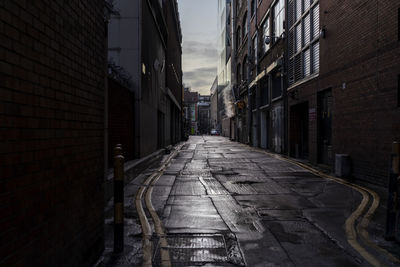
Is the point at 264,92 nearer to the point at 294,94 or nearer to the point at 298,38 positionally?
the point at 294,94

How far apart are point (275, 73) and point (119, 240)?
59.2 ft

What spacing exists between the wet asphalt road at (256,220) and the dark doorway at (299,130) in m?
7.01

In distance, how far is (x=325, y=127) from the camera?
12117 millimetres

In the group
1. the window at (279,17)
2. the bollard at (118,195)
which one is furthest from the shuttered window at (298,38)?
the bollard at (118,195)

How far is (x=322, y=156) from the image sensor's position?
12.5 m

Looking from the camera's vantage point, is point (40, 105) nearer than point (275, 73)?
Yes

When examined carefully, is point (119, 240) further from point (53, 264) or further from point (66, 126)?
point (66, 126)

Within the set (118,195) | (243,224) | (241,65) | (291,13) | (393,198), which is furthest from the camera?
(241,65)

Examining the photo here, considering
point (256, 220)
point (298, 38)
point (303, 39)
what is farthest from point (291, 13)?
point (256, 220)

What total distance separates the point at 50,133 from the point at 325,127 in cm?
1130

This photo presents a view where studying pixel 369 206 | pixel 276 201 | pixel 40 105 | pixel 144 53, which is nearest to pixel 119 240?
pixel 40 105

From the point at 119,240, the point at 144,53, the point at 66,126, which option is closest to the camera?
the point at 66,126

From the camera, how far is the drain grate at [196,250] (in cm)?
346

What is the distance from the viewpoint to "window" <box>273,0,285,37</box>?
58.1 ft
